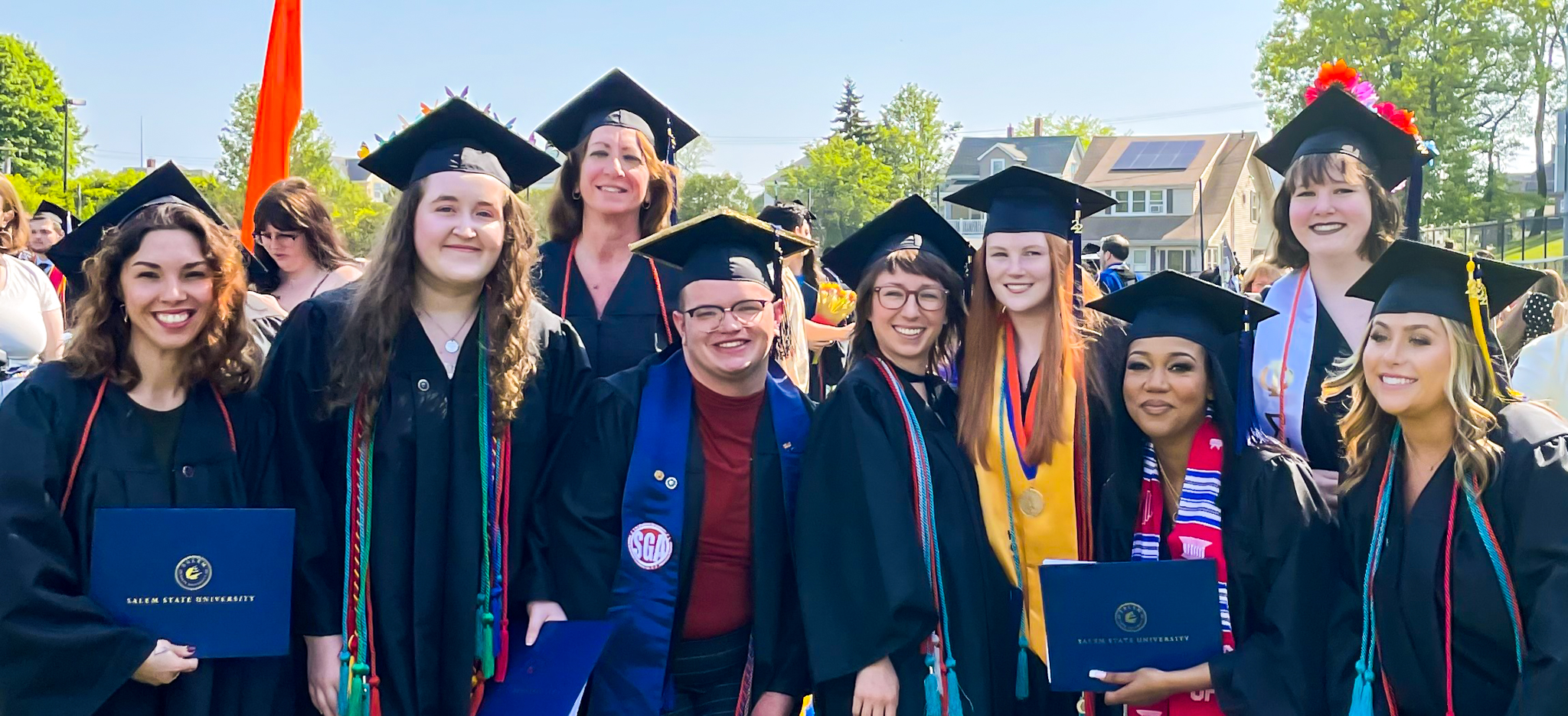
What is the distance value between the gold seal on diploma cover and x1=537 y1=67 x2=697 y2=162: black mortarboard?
1.92 m

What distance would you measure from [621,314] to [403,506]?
4.02ft

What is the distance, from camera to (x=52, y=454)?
2832mm

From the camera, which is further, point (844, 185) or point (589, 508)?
point (844, 185)

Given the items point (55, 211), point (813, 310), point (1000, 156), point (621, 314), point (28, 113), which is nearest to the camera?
point (621, 314)

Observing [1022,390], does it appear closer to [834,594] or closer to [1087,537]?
[1087,537]

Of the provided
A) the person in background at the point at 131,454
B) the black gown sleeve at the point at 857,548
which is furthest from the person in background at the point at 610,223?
the person in background at the point at 131,454

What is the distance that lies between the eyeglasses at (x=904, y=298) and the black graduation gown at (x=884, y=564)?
25cm

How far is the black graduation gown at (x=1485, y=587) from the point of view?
2.70 meters

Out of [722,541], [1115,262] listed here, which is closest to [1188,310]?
[722,541]

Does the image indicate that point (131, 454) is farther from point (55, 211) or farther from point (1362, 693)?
point (55, 211)

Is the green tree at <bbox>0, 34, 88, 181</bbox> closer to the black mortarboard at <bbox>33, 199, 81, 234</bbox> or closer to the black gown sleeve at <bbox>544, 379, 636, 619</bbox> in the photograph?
the black mortarboard at <bbox>33, 199, 81, 234</bbox>

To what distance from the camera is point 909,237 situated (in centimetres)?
372

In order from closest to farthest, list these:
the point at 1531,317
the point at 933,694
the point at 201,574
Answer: the point at 201,574 < the point at 933,694 < the point at 1531,317

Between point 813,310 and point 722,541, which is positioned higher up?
point 813,310
